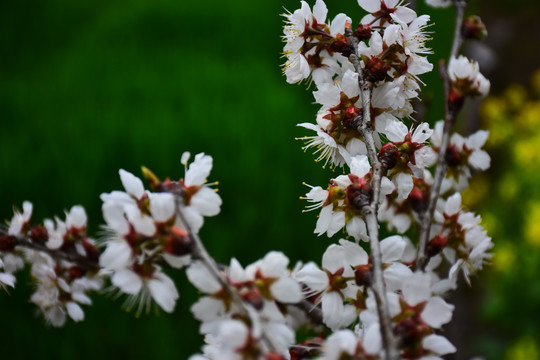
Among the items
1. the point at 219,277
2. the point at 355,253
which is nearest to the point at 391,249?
the point at 355,253

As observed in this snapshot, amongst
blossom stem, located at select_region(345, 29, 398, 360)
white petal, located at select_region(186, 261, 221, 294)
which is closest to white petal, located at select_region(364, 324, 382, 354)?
blossom stem, located at select_region(345, 29, 398, 360)

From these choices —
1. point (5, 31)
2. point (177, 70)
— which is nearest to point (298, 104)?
point (177, 70)

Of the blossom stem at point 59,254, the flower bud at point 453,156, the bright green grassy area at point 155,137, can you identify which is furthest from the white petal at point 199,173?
the bright green grassy area at point 155,137

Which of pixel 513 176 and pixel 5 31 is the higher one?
pixel 5 31

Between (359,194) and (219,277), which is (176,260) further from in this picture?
(359,194)

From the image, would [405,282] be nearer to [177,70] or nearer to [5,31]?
[177,70]

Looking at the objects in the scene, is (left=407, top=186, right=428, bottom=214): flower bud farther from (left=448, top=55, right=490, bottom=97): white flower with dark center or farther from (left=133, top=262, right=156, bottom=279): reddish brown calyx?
(left=133, top=262, right=156, bottom=279): reddish brown calyx

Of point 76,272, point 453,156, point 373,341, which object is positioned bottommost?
point 373,341
